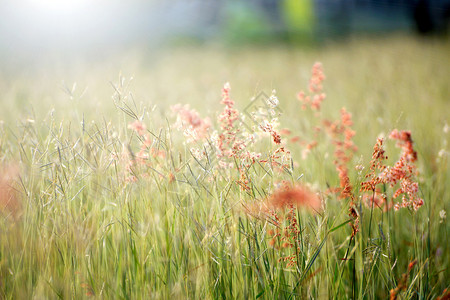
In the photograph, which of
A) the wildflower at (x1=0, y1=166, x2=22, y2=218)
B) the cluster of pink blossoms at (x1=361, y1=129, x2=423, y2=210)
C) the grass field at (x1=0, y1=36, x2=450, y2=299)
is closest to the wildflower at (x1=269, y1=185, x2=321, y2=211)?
the grass field at (x1=0, y1=36, x2=450, y2=299)

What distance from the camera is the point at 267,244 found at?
135cm

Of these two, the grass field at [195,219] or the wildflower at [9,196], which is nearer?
the grass field at [195,219]

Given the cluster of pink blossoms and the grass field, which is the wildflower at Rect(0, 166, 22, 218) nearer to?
the grass field

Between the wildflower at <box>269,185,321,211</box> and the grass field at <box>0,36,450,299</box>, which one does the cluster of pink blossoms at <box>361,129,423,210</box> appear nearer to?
the grass field at <box>0,36,450,299</box>

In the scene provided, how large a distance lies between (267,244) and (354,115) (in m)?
2.82

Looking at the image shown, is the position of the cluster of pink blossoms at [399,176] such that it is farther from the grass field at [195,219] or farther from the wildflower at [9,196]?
the wildflower at [9,196]

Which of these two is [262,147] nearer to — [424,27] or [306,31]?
[306,31]

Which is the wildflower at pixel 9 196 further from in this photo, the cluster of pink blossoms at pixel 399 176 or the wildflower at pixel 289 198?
the cluster of pink blossoms at pixel 399 176

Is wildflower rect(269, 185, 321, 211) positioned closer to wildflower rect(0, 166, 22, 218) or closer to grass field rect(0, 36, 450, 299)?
grass field rect(0, 36, 450, 299)

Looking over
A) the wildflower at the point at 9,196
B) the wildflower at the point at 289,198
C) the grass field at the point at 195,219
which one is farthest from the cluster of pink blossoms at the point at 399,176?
the wildflower at the point at 9,196

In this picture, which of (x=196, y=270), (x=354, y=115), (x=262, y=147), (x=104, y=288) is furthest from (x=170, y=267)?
(x=354, y=115)

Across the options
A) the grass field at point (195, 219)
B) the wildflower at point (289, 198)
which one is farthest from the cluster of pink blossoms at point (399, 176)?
the wildflower at point (289, 198)

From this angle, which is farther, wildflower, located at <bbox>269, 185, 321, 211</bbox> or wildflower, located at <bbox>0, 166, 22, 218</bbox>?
wildflower, located at <bbox>0, 166, 22, 218</bbox>

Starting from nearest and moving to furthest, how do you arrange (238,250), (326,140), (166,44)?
(238,250) < (326,140) < (166,44)
